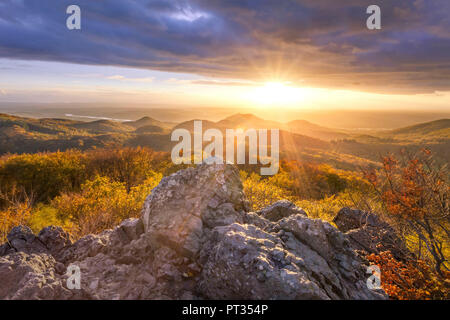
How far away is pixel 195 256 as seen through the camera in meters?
4.59

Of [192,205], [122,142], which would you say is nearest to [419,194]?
[192,205]

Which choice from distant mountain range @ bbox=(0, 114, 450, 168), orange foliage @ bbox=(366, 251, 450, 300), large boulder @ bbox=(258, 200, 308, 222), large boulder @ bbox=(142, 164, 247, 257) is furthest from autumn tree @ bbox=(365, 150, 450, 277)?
distant mountain range @ bbox=(0, 114, 450, 168)

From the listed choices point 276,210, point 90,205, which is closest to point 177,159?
point 90,205

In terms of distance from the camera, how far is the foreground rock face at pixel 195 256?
3811 millimetres

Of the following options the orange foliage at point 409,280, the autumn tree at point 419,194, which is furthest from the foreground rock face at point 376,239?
the autumn tree at point 419,194

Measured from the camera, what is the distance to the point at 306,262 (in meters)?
4.55

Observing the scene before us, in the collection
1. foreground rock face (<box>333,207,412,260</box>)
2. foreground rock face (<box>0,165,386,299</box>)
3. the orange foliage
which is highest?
foreground rock face (<box>0,165,386,299</box>)

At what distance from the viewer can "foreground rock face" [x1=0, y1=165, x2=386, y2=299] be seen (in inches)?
150

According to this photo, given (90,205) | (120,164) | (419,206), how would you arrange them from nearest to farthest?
(419,206), (90,205), (120,164)

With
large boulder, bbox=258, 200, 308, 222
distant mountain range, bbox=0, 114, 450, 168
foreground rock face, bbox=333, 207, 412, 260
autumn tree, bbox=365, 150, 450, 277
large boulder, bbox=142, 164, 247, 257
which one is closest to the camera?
large boulder, bbox=142, 164, 247, 257

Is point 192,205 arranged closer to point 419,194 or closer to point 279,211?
point 279,211

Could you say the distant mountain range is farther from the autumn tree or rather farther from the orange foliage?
the orange foliage
